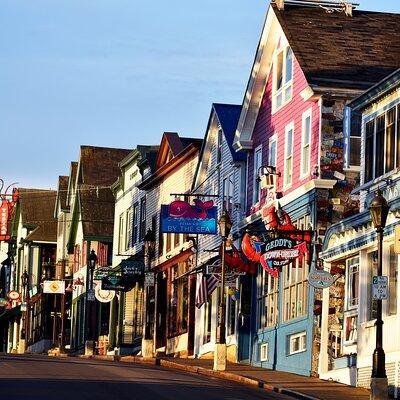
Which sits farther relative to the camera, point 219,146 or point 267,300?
point 219,146

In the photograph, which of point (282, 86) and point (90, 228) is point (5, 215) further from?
point (282, 86)

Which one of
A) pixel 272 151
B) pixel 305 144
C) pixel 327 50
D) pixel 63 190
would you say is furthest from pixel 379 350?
pixel 63 190

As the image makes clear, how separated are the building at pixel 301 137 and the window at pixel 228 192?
83.8 inches

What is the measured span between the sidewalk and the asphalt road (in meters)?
0.55

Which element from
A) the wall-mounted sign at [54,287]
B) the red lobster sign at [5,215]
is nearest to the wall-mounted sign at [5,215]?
the red lobster sign at [5,215]

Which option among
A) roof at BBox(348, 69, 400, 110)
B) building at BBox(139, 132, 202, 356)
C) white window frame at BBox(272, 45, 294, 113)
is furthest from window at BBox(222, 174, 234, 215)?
roof at BBox(348, 69, 400, 110)

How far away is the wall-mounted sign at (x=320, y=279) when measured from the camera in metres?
33.7

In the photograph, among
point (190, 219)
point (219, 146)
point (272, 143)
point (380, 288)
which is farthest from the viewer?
point (219, 146)

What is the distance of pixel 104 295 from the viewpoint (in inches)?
2376

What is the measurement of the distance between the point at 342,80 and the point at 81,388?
45.5 ft

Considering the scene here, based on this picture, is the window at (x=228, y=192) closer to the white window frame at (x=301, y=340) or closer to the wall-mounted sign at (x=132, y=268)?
the white window frame at (x=301, y=340)

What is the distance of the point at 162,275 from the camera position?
193 ft

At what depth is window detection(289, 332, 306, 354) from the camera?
38.2 m

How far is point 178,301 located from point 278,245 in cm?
1884
